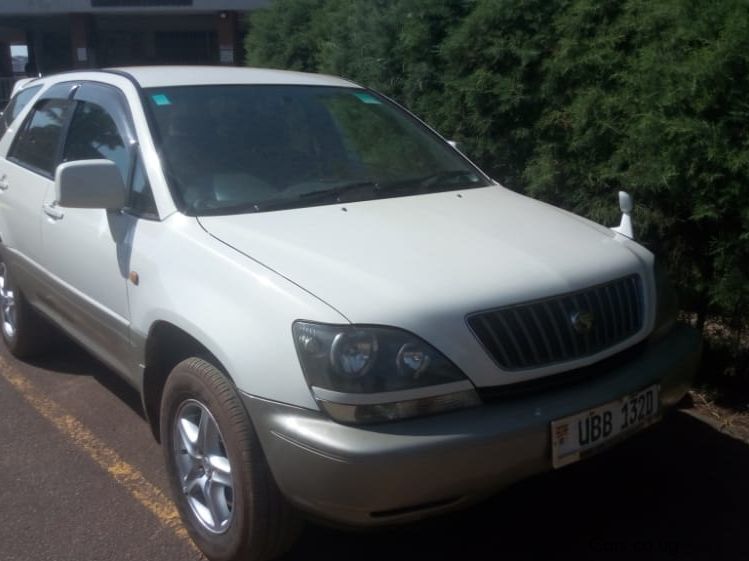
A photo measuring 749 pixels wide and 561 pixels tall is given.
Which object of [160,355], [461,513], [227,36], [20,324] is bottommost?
[461,513]

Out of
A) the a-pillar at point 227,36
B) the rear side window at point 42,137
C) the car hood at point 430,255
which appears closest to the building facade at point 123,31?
the a-pillar at point 227,36

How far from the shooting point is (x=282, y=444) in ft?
8.71

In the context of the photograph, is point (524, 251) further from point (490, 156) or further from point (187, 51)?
point (187, 51)

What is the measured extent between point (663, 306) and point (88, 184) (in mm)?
2382

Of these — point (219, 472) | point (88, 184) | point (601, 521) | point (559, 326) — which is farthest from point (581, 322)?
point (88, 184)

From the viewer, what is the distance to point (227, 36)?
25484mm

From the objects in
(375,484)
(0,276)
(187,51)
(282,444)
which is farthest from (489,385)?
(187,51)

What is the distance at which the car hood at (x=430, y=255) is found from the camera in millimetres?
2723

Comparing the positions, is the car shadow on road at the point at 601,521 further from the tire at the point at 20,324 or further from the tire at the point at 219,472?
the tire at the point at 20,324

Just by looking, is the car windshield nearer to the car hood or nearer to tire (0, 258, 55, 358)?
the car hood

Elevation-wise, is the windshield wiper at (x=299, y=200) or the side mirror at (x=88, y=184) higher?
the side mirror at (x=88, y=184)

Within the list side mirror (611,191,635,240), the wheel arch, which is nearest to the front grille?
side mirror (611,191,635,240)

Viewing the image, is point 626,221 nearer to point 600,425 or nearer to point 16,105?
point 600,425

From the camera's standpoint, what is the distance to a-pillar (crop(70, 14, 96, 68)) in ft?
87.1
